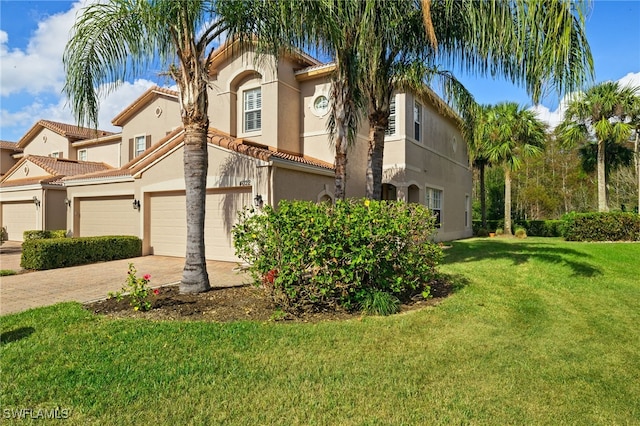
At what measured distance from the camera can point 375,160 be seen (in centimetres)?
1071

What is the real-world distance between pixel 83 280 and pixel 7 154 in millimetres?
32262

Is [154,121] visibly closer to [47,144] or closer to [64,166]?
[64,166]

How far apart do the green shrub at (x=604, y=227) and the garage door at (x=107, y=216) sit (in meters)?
21.9

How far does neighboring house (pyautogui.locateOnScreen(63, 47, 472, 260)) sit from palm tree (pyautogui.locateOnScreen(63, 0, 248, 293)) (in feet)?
13.0

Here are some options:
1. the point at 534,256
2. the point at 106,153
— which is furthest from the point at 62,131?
the point at 534,256

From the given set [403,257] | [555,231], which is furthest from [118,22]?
[555,231]

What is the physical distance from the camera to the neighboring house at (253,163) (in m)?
12.9

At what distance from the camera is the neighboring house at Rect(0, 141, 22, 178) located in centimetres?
3212

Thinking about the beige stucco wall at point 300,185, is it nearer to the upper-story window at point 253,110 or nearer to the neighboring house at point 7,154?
the upper-story window at point 253,110

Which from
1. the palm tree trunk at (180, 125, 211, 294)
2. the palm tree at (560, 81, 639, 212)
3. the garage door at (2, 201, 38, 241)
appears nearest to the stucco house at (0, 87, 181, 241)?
the garage door at (2, 201, 38, 241)

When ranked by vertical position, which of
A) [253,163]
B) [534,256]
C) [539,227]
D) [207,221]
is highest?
[253,163]

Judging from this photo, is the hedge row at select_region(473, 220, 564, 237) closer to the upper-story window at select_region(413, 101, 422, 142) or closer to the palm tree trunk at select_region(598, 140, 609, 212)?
the palm tree trunk at select_region(598, 140, 609, 212)

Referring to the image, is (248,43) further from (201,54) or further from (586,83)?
(586,83)

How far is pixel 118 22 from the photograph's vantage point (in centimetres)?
779
